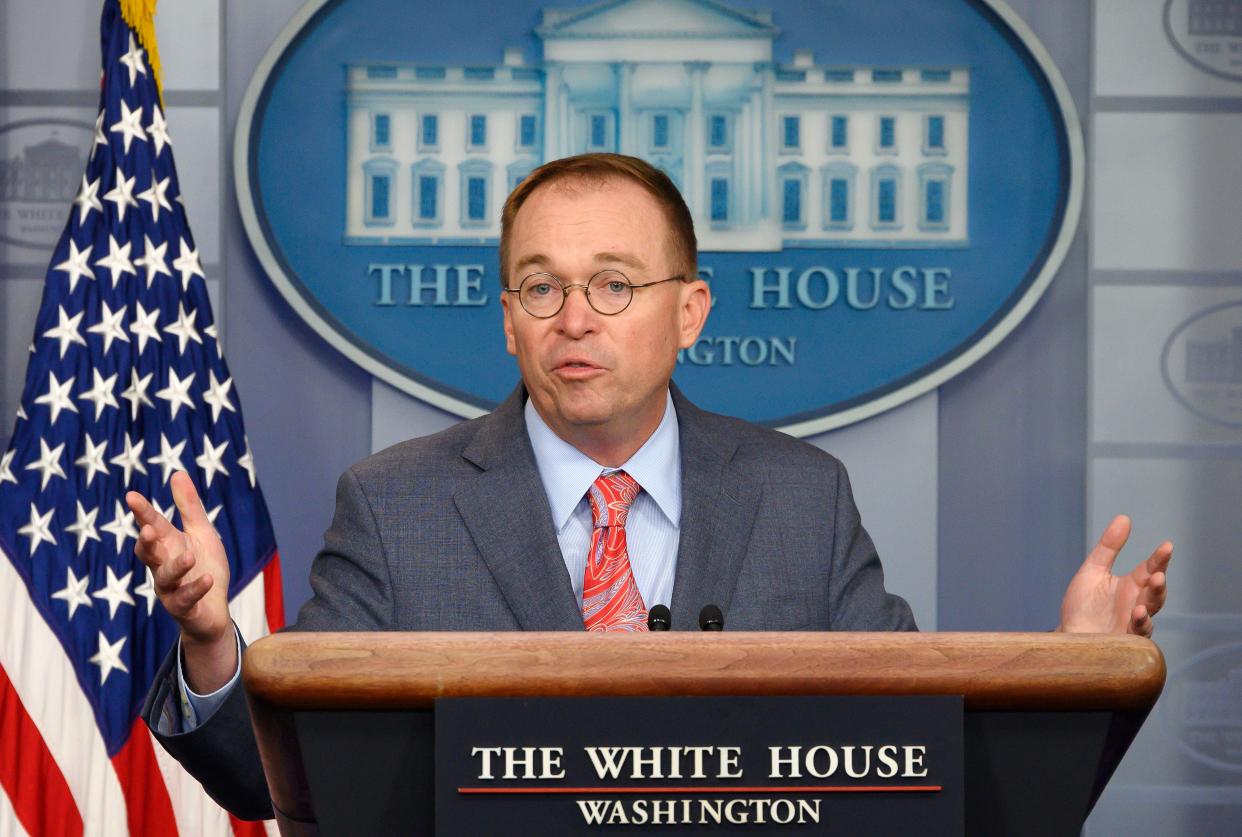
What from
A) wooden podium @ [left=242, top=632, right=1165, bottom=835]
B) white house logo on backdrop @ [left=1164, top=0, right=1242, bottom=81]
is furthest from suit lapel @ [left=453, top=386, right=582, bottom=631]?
white house logo on backdrop @ [left=1164, top=0, right=1242, bottom=81]

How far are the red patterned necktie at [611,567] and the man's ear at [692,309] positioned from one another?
0.24m

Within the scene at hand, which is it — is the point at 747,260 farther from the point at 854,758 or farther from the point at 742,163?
the point at 854,758

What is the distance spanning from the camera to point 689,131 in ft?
10.7

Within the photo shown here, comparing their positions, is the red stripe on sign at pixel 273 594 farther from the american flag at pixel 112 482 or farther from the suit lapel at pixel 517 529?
the suit lapel at pixel 517 529

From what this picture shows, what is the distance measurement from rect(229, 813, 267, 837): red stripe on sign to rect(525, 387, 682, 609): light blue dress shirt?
1474mm

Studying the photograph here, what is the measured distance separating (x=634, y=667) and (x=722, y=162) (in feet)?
8.03

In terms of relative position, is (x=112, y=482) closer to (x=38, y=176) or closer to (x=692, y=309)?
(x=38, y=176)

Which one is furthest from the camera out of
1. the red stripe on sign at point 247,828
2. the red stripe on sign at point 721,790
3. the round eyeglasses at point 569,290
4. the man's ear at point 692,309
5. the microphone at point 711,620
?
the red stripe on sign at point 247,828

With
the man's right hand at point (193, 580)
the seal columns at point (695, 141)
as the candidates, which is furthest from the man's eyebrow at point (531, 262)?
the seal columns at point (695, 141)

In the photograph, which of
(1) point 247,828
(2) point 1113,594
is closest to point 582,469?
(2) point 1113,594

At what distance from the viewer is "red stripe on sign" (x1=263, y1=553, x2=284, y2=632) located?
9.73ft

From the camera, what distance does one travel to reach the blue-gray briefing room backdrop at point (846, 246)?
10.7 feet

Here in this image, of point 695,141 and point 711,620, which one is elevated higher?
point 695,141

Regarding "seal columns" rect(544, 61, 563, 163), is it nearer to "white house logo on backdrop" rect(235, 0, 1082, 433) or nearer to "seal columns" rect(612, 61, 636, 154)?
"white house logo on backdrop" rect(235, 0, 1082, 433)
